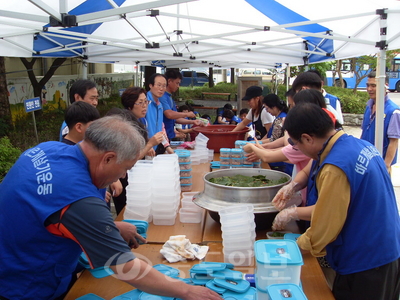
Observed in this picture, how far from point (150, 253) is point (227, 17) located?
4.61 m

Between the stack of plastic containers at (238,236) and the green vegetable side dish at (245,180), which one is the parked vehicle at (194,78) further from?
the stack of plastic containers at (238,236)

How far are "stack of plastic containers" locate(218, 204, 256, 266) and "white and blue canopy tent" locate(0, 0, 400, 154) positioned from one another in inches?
81.1

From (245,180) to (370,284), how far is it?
1.18 m

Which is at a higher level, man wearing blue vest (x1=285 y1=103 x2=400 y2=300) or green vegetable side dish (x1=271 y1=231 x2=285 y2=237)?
man wearing blue vest (x1=285 y1=103 x2=400 y2=300)

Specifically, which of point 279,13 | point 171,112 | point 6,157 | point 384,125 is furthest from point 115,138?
point 6,157

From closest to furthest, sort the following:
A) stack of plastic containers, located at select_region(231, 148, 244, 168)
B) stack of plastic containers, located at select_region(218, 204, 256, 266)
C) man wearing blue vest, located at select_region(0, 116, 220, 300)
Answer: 1. man wearing blue vest, located at select_region(0, 116, 220, 300)
2. stack of plastic containers, located at select_region(218, 204, 256, 266)
3. stack of plastic containers, located at select_region(231, 148, 244, 168)

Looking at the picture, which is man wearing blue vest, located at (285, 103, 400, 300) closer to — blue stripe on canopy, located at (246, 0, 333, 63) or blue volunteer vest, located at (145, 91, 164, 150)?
blue volunteer vest, located at (145, 91, 164, 150)

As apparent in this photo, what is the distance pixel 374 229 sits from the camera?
1833mm

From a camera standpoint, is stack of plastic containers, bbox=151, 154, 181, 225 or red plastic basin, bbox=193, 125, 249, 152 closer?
stack of plastic containers, bbox=151, 154, 181, 225

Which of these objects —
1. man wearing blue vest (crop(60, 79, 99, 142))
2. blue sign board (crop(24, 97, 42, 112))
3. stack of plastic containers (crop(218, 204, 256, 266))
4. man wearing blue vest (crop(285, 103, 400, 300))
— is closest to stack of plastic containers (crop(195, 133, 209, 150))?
man wearing blue vest (crop(60, 79, 99, 142))

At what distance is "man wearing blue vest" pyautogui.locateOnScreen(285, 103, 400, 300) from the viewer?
1.78 m

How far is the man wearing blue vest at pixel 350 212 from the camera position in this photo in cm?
178

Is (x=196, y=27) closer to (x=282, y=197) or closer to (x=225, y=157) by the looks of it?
(x=225, y=157)

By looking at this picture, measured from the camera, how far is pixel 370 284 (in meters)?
1.88
